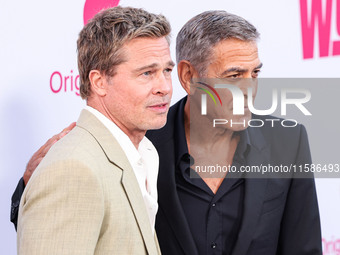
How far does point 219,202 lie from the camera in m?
1.59

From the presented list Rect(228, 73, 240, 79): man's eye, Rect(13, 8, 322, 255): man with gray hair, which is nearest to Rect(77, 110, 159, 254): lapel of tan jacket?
Rect(13, 8, 322, 255): man with gray hair

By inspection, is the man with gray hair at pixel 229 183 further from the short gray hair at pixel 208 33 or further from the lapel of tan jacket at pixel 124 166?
the lapel of tan jacket at pixel 124 166

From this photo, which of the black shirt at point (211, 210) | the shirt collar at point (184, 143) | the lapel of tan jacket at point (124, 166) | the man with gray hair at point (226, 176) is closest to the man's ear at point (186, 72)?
the man with gray hair at point (226, 176)

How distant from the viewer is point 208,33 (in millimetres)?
1646

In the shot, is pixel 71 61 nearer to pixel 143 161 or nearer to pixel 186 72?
pixel 186 72

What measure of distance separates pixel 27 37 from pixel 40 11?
136 mm

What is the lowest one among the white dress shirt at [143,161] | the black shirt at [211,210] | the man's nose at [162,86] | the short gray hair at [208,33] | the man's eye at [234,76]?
the black shirt at [211,210]

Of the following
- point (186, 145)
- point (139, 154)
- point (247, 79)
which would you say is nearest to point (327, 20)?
point (247, 79)

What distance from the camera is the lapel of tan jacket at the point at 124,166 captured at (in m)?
1.23

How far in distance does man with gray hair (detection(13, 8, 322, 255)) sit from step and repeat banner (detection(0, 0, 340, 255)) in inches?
17.1

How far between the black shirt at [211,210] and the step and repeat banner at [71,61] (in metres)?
0.57

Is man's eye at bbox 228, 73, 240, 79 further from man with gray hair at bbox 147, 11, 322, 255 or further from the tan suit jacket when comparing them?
the tan suit jacket

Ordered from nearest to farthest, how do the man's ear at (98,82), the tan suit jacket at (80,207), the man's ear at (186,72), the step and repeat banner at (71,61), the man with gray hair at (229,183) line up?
1. the tan suit jacket at (80,207)
2. the man's ear at (98,82)
3. the man with gray hair at (229,183)
4. the man's ear at (186,72)
5. the step and repeat banner at (71,61)

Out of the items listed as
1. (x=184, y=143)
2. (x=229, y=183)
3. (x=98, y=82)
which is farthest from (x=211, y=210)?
(x=98, y=82)
